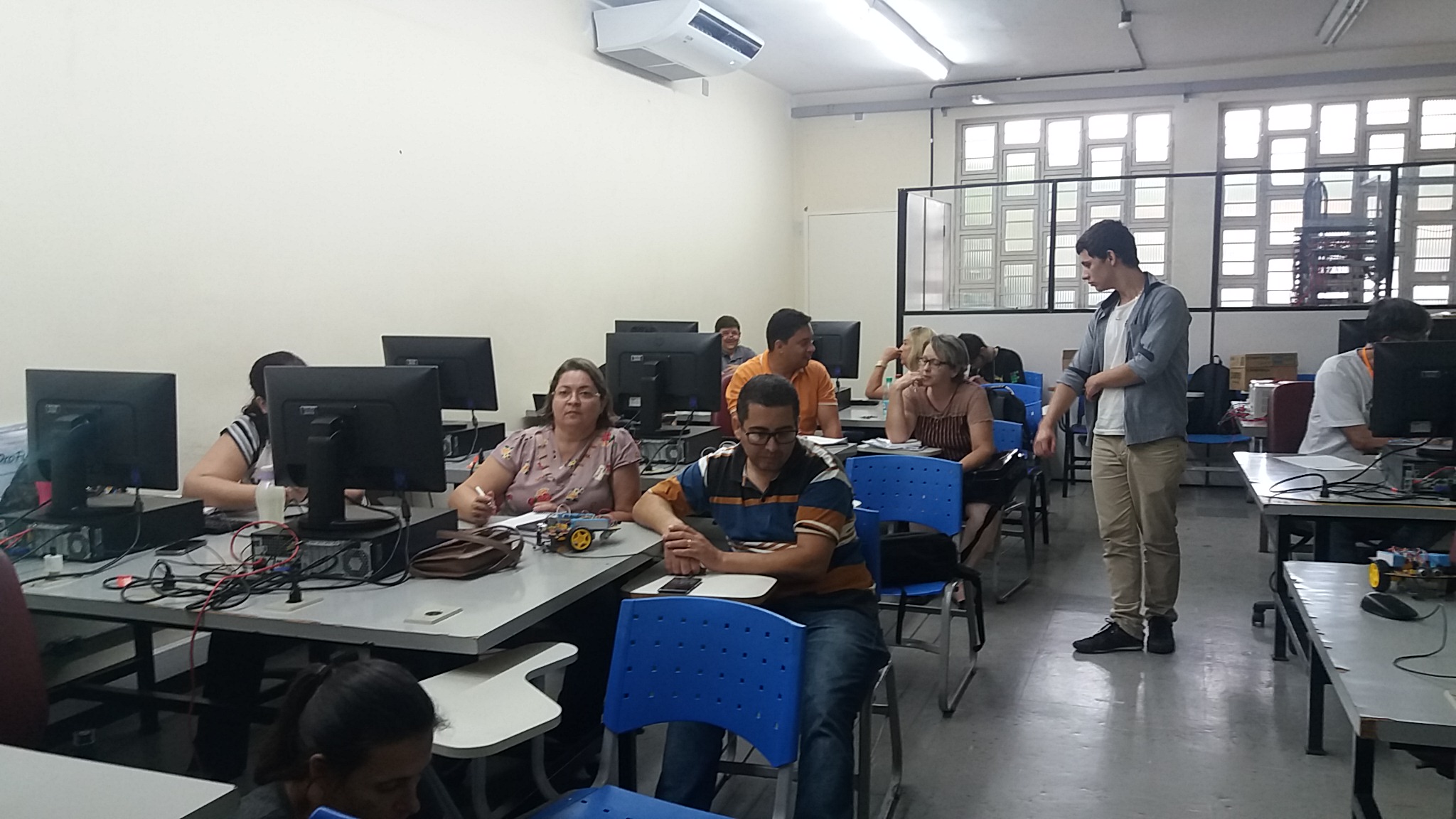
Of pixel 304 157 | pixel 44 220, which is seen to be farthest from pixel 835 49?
pixel 44 220

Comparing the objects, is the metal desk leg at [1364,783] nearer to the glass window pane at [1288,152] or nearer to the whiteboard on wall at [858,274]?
the whiteboard on wall at [858,274]

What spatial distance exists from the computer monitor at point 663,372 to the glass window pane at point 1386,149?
7018 millimetres

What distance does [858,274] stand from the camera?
9.30 metres

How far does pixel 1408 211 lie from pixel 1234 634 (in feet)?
14.7

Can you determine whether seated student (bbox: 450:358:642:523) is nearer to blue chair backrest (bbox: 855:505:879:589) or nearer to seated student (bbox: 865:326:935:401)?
blue chair backrest (bbox: 855:505:879:589)

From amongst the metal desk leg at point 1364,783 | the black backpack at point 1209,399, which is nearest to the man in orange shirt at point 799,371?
the metal desk leg at point 1364,783

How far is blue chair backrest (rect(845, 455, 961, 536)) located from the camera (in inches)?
133

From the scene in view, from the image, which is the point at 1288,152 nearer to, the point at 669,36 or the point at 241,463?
the point at 669,36

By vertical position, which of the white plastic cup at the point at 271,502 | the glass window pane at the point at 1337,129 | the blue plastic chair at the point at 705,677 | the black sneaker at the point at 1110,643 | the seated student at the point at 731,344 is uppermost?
the glass window pane at the point at 1337,129

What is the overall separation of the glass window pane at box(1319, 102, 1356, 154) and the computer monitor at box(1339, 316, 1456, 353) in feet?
7.70

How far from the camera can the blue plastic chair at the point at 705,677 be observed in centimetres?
173

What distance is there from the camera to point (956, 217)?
795 centimetres

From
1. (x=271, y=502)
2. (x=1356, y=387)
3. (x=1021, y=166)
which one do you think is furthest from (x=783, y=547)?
(x=1021, y=166)

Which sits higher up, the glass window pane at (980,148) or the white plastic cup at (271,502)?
the glass window pane at (980,148)
